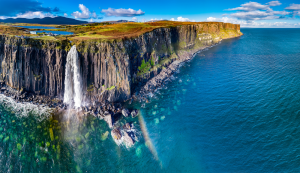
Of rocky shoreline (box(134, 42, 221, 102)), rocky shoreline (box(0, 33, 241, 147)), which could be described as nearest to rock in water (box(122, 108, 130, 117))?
rocky shoreline (box(0, 33, 241, 147))

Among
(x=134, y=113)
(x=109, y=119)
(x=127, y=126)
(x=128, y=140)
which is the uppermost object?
(x=134, y=113)

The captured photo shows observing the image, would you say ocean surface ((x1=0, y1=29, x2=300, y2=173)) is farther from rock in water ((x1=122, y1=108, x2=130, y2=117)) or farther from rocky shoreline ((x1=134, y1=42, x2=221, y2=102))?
rocky shoreline ((x1=134, y1=42, x2=221, y2=102))

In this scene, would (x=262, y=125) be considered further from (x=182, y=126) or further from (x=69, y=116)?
(x=69, y=116)

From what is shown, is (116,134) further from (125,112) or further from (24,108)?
(24,108)

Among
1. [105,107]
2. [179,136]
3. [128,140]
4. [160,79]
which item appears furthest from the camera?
[160,79]

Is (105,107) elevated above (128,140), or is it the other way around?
(105,107)

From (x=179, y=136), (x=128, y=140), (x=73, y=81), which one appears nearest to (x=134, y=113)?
(x=128, y=140)
